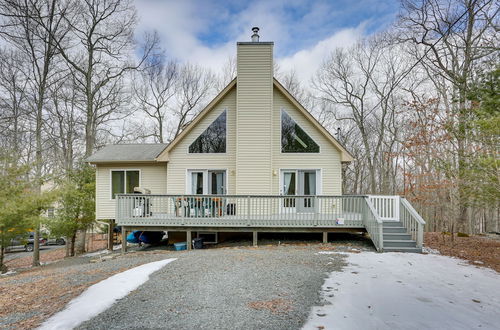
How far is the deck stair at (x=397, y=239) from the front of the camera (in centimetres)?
838

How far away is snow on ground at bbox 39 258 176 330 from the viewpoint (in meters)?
3.95

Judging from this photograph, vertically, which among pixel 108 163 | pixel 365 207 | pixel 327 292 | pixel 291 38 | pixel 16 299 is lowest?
pixel 16 299

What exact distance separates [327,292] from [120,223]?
7.85m

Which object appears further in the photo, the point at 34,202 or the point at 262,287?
the point at 34,202

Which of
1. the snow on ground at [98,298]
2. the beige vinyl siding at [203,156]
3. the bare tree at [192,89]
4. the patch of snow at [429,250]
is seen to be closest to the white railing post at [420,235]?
the patch of snow at [429,250]

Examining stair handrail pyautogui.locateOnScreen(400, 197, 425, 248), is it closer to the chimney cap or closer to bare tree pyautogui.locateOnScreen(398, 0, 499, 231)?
bare tree pyautogui.locateOnScreen(398, 0, 499, 231)

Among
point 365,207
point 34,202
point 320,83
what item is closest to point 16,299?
point 34,202

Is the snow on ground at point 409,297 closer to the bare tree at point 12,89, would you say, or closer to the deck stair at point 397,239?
the deck stair at point 397,239

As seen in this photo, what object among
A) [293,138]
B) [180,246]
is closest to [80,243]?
[180,246]

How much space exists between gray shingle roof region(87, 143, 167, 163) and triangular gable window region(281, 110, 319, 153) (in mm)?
5406

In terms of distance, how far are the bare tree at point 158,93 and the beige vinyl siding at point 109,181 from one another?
467 inches

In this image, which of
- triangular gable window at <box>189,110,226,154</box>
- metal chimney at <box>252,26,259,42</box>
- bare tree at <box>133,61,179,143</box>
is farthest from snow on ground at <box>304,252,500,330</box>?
bare tree at <box>133,61,179,143</box>

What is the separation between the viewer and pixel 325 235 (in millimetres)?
10086

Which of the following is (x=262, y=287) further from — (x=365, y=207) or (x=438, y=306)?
(x=365, y=207)
